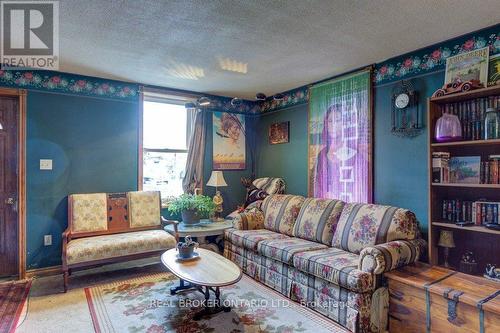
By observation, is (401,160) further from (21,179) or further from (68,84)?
(21,179)

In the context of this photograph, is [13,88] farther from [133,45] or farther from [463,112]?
[463,112]

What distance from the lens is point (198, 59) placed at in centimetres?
320

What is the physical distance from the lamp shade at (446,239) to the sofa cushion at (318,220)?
3.23 feet

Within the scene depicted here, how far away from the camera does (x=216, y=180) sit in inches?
177

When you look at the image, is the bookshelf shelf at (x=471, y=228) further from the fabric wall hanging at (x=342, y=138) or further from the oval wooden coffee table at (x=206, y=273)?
the oval wooden coffee table at (x=206, y=273)

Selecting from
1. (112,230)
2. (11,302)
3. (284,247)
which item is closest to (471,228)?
(284,247)

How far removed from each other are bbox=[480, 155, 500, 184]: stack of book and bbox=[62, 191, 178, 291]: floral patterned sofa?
3.18m

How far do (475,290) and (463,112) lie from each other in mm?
1467

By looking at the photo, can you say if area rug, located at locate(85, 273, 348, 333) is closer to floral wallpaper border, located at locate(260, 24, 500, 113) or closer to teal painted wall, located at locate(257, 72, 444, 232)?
teal painted wall, located at locate(257, 72, 444, 232)

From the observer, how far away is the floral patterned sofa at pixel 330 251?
2316 mm

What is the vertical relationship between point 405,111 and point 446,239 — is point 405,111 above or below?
above

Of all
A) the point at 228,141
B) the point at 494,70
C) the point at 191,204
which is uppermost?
the point at 494,70

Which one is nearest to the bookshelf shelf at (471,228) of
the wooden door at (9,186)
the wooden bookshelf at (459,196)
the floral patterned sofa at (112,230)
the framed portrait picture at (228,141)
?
the wooden bookshelf at (459,196)

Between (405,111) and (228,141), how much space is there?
2.75 metres
